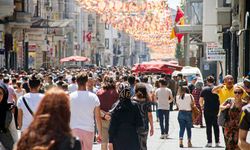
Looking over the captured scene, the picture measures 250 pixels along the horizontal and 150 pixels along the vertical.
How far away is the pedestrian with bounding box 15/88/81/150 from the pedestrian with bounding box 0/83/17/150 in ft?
14.6

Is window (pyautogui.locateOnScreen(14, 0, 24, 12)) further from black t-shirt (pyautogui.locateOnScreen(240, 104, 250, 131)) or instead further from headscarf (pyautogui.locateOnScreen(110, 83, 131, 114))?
black t-shirt (pyautogui.locateOnScreen(240, 104, 250, 131))

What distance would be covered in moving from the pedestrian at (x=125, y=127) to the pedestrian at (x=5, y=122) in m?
1.63

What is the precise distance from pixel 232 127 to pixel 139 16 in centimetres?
5127

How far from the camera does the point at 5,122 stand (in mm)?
10477

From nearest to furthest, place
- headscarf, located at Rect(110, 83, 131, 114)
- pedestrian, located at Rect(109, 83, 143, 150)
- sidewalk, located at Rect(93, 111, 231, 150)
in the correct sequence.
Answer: pedestrian, located at Rect(109, 83, 143, 150) → headscarf, located at Rect(110, 83, 131, 114) → sidewalk, located at Rect(93, 111, 231, 150)

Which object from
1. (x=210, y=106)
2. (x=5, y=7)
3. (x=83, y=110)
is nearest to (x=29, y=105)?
→ (x=83, y=110)

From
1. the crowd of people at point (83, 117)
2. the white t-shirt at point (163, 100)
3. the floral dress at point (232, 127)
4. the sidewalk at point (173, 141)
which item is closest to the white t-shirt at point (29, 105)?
the crowd of people at point (83, 117)

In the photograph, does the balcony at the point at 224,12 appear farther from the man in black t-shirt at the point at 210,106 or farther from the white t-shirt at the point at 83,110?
the white t-shirt at the point at 83,110

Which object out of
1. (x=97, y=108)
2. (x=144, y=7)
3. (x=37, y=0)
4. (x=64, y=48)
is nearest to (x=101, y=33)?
(x=64, y=48)

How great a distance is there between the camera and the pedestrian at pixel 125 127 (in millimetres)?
11516

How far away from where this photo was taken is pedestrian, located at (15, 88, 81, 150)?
5793 millimetres

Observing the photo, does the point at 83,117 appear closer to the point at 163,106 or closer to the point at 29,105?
the point at 29,105

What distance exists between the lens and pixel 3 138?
10.4 m

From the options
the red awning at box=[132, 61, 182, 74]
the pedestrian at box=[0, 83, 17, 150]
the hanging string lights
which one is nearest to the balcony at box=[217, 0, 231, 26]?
the red awning at box=[132, 61, 182, 74]
